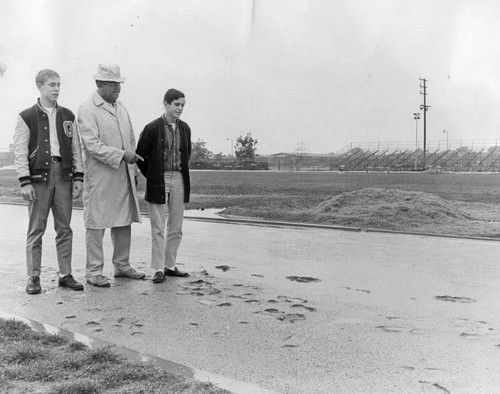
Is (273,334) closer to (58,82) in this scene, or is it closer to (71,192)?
(71,192)

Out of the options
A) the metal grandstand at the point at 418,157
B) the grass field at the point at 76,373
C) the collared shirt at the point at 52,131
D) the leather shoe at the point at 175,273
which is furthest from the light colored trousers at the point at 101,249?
the metal grandstand at the point at 418,157

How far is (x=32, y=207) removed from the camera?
22.1ft

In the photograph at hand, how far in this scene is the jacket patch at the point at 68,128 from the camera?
6824 millimetres

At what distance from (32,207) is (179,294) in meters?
1.76

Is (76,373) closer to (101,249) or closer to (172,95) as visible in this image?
(101,249)

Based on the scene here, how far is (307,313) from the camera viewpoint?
5.72 metres

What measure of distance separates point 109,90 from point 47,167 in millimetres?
1065

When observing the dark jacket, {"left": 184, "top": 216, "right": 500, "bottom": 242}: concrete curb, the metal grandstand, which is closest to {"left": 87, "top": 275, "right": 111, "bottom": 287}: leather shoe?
the dark jacket

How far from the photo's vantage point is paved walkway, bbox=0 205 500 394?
13.6ft

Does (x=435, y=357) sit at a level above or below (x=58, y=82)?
below

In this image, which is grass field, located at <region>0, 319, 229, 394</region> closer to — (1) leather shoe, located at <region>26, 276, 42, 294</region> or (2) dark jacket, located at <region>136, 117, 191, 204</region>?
(1) leather shoe, located at <region>26, 276, 42, 294</region>

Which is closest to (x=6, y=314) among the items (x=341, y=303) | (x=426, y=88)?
(x=341, y=303)

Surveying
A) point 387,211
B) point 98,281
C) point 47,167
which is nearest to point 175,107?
point 47,167

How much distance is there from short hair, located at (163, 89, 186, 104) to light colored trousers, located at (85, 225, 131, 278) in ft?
4.87
